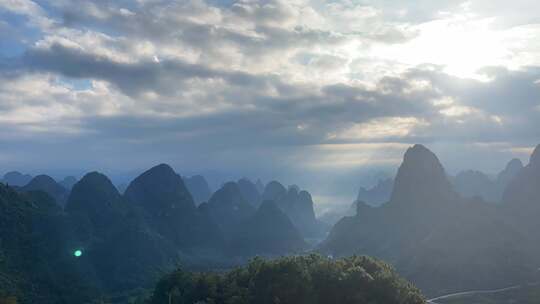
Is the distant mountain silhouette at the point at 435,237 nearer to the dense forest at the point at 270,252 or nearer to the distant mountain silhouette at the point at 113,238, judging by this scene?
the dense forest at the point at 270,252

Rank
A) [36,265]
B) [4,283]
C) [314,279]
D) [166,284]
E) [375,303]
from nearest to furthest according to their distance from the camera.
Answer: [375,303] < [314,279] < [166,284] < [4,283] < [36,265]

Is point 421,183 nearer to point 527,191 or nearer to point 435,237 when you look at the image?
point 435,237

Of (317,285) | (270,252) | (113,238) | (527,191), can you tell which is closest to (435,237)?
(527,191)

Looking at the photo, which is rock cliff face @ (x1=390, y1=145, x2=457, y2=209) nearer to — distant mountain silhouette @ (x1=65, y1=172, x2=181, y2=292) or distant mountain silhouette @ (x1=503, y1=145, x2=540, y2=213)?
distant mountain silhouette @ (x1=503, y1=145, x2=540, y2=213)

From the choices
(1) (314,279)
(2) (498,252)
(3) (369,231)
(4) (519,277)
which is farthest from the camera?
(3) (369,231)

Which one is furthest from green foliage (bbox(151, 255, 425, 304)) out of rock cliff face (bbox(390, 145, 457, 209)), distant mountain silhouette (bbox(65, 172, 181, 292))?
rock cliff face (bbox(390, 145, 457, 209))

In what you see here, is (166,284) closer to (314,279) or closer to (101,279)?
(314,279)

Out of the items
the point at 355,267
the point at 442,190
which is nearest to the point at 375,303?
the point at 355,267

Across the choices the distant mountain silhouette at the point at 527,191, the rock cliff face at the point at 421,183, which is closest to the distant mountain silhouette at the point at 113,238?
the rock cliff face at the point at 421,183
